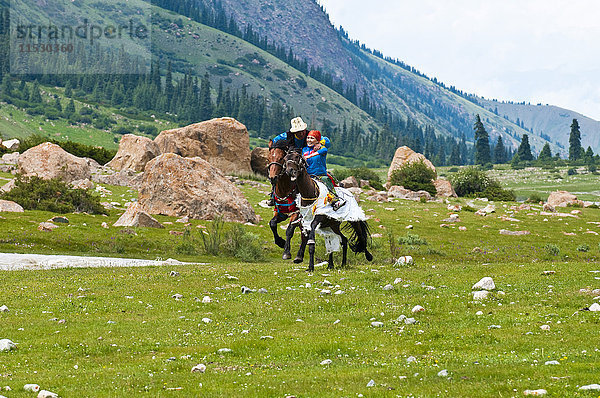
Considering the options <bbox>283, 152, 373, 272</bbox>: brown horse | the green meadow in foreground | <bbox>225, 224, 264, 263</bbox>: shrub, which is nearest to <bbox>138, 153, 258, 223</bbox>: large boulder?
<bbox>225, 224, 264, 263</bbox>: shrub

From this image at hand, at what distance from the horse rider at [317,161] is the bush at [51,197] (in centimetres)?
2735

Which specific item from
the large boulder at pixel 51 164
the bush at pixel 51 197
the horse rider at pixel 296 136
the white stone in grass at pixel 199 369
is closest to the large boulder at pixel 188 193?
the bush at pixel 51 197

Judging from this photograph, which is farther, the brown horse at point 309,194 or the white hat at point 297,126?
the white hat at point 297,126

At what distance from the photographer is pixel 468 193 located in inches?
3307

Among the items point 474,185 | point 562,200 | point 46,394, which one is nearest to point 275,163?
point 46,394

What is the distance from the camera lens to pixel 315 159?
826 inches

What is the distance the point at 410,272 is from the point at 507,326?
9.25 meters

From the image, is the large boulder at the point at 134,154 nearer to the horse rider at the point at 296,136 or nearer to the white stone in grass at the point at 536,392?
the horse rider at the point at 296,136

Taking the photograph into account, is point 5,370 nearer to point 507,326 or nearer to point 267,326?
point 267,326

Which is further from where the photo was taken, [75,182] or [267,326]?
[75,182]

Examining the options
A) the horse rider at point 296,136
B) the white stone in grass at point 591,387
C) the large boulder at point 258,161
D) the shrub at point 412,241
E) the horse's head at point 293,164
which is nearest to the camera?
the white stone in grass at point 591,387

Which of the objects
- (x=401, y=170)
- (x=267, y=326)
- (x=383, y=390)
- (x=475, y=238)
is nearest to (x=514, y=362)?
(x=383, y=390)

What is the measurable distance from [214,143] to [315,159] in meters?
63.8

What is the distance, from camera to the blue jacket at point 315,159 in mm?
20875
